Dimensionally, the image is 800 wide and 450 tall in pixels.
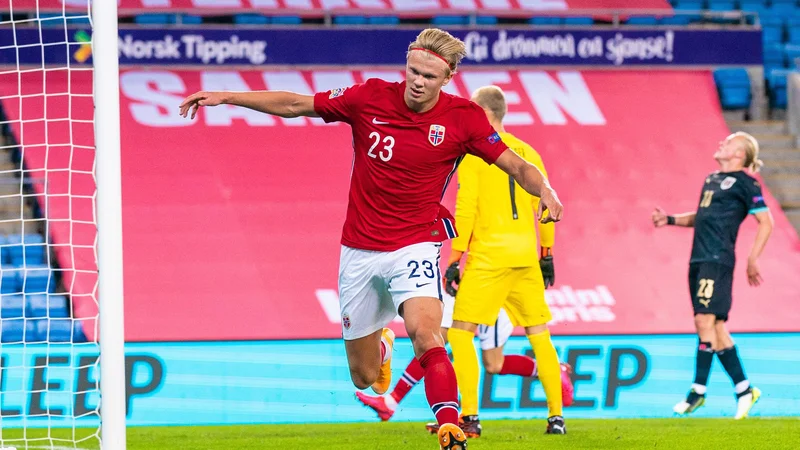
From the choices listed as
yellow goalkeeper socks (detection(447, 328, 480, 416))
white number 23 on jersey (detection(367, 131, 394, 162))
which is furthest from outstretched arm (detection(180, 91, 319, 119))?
yellow goalkeeper socks (detection(447, 328, 480, 416))

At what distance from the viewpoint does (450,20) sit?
51.6 ft

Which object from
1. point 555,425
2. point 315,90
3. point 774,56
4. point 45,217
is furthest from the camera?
point 774,56

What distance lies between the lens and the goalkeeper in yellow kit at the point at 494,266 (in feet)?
22.3

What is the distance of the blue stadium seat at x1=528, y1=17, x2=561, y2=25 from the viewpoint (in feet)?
52.0

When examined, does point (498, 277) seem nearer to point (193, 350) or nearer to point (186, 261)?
point (193, 350)

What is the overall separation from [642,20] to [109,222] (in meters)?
12.7

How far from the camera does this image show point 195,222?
13.5 m

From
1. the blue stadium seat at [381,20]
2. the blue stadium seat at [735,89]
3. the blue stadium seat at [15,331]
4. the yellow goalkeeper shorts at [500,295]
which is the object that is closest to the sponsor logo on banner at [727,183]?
the yellow goalkeeper shorts at [500,295]

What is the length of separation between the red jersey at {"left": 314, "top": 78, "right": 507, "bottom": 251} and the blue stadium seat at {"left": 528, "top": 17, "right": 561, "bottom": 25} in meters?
10.7

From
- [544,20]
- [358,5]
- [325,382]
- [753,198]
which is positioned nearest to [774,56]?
[544,20]

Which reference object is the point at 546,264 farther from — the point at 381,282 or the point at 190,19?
the point at 190,19

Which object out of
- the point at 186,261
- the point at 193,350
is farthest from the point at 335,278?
the point at 193,350

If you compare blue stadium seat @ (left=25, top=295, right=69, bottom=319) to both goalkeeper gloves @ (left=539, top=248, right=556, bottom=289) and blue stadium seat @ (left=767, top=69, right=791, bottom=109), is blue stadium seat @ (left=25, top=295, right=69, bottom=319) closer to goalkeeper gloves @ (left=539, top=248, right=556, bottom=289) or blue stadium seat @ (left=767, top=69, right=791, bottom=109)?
goalkeeper gloves @ (left=539, top=248, right=556, bottom=289)

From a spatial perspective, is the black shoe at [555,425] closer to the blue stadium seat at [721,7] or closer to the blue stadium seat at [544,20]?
the blue stadium seat at [544,20]
